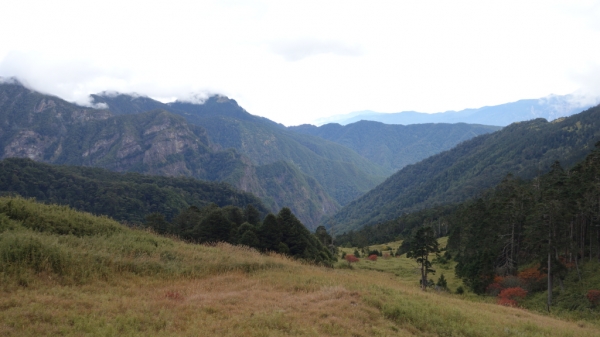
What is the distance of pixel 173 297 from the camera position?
11.8m

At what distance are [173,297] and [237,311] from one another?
2604mm

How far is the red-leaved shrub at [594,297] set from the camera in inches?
1081

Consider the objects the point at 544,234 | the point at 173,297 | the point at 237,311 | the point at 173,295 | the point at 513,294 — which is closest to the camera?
the point at 237,311

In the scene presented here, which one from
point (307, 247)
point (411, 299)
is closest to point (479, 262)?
point (307, 247)

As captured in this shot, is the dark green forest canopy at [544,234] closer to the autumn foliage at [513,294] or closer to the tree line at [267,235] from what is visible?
the autumn foliage at [513,294]

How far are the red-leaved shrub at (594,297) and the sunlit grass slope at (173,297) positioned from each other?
61.5 ft

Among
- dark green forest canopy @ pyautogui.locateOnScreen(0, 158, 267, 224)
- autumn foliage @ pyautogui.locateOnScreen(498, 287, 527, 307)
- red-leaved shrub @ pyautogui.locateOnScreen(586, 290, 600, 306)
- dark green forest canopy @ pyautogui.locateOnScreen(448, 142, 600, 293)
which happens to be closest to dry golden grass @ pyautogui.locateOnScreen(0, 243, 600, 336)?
red-leaved shrub @ pyautogui.locateOnScreen(586, 290, 600, 306)

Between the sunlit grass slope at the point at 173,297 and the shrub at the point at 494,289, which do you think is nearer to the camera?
the sunlit grass slope at the point at 173,297

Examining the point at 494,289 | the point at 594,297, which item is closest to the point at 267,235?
the point at 494,289

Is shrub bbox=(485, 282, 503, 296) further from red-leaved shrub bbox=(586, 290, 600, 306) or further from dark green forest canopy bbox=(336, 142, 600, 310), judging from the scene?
red-leaved shrub bbox=(586, 290, 600, 306)

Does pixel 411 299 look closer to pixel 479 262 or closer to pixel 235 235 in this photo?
pixel 235 235

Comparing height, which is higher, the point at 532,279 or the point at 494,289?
the point at 532,279

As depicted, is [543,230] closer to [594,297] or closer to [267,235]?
[594,297]

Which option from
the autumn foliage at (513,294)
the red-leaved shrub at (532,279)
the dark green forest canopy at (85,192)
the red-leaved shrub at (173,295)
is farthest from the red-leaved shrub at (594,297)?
the dark green forest canopy at (85,192)
